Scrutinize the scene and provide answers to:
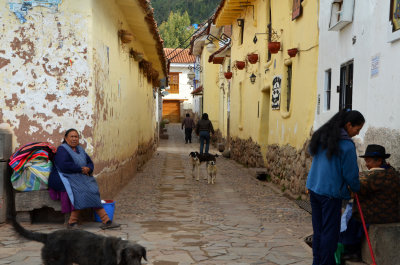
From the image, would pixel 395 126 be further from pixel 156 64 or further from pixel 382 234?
pixel 156 64

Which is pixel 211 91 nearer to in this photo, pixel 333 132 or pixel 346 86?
pixel 346 86

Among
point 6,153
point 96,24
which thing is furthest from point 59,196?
point 96,24

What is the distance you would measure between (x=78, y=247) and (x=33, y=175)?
2.83m

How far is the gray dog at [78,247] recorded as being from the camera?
13.4 ft

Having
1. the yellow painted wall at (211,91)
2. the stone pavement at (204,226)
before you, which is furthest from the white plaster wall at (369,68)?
the yellow painted wall at (211,91)

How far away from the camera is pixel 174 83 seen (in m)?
48.7

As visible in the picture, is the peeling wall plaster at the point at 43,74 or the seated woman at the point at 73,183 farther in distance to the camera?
the peeling wall plaster at the point at 43,74

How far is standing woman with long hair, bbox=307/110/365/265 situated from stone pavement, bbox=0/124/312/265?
2.95 feet

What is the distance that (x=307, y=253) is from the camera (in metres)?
5.59

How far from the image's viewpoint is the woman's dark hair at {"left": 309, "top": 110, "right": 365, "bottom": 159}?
4293 millimetres

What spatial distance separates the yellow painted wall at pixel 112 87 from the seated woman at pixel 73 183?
980 millimetres

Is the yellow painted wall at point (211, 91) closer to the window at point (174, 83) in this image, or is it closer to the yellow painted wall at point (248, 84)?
the yellow painted wall at point (248, 84)

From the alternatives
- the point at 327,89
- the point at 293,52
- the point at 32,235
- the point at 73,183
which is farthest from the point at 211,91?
the point at 32,235

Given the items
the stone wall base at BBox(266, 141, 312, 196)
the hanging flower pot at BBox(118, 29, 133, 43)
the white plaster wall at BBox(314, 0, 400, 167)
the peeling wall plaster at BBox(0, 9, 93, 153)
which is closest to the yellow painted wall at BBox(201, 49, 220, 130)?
the stone wall base at BBox(266, 141, 312, 196)
